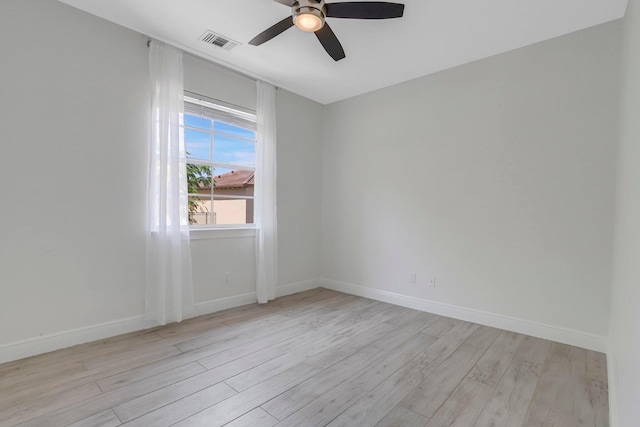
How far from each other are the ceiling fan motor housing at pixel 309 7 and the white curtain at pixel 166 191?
5.15 feet

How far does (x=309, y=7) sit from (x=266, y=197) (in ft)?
7.21

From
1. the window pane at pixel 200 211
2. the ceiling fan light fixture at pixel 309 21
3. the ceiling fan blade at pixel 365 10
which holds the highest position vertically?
the ceiling fan blade at pixel 365 10

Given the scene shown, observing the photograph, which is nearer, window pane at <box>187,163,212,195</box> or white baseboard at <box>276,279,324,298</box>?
window pane at <box>187,163,212,195</box>

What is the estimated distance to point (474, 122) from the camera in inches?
124

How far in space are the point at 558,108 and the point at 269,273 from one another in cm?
349

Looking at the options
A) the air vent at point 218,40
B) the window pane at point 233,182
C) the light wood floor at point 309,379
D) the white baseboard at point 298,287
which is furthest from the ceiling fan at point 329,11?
the white baseboard at point 298,287

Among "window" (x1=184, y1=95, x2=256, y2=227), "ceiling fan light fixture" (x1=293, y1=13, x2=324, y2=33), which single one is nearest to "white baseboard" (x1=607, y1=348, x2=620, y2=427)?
"ceiling fan light fixture" (x1=293, y1=13, x2=324, y2=33)

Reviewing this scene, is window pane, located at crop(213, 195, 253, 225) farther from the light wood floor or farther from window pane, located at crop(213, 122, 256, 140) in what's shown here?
the light wood floor

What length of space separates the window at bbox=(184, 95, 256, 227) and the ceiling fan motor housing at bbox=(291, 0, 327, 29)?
1686 millimetres

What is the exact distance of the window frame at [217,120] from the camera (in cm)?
326

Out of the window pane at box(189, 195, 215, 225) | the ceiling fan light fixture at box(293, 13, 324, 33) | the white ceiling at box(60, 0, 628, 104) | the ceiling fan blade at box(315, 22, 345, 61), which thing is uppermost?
the white ceiling at box(60, 0, 628, 104)

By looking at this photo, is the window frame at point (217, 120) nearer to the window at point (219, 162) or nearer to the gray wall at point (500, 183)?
the window at point (219, 162)

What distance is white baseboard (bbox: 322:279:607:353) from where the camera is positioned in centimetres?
256

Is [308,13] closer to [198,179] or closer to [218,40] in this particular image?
[218,40]
